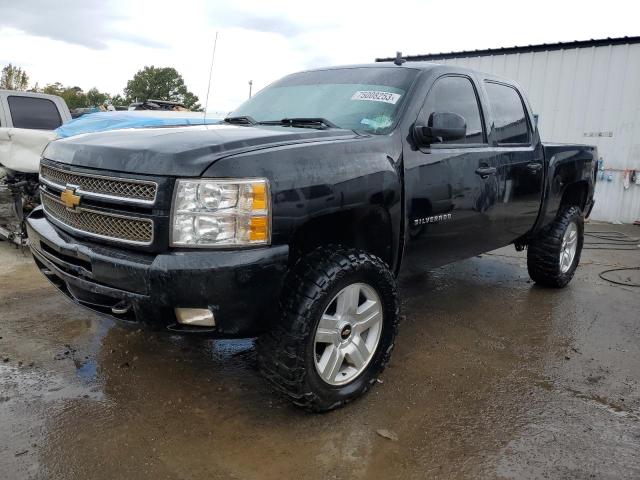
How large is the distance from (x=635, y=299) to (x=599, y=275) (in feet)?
3.04

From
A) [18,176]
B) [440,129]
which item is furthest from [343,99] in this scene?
[18,176]

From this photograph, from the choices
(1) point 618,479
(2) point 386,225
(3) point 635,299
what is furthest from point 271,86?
(3) point 635,299

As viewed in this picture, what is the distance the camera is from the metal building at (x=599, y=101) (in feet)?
32.9

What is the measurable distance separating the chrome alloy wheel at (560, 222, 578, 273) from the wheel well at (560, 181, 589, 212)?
253 mm

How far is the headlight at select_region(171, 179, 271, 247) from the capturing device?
2.32 meters

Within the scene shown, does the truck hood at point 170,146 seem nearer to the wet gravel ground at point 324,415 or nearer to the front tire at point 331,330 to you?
the front tire at point 331,330

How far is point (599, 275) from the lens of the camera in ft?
19.9

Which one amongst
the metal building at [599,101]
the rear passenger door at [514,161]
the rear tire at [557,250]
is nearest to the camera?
the rear passenger door at [514,161]

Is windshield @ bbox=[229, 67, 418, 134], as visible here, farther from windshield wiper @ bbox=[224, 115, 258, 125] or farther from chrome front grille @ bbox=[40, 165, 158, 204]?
chrome front grille @ bbox=[40, 165, 158, 204]

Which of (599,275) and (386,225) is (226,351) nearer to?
(386,225)

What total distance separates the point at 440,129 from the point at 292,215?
1206 mm

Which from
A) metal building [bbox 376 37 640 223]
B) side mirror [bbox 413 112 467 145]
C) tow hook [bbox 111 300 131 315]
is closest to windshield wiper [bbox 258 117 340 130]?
side mirror [bbox 413 112 467 145]

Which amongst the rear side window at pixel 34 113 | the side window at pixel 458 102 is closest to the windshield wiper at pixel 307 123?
the side window at pixel 458 102

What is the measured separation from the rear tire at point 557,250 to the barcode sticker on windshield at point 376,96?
2.55 meters
